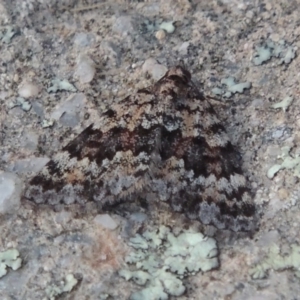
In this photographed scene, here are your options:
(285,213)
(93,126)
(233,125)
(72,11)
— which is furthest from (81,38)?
(285,213)

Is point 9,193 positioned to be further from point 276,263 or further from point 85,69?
point 276,263

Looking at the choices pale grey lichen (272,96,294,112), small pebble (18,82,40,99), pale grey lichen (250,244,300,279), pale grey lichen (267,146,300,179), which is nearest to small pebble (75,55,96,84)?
small pebble (18,82,40,99)

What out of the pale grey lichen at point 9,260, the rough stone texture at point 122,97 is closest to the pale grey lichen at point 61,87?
the rough stone texture at point 122,97

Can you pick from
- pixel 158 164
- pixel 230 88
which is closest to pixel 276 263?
pixel 158 164

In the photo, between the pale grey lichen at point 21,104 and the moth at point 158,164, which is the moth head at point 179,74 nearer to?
the moth at point 158,164

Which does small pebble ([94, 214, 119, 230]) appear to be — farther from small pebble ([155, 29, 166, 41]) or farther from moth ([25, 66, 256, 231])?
small pebble ([155, 29, 166, 41])

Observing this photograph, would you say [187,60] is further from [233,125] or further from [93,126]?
[93,126]
